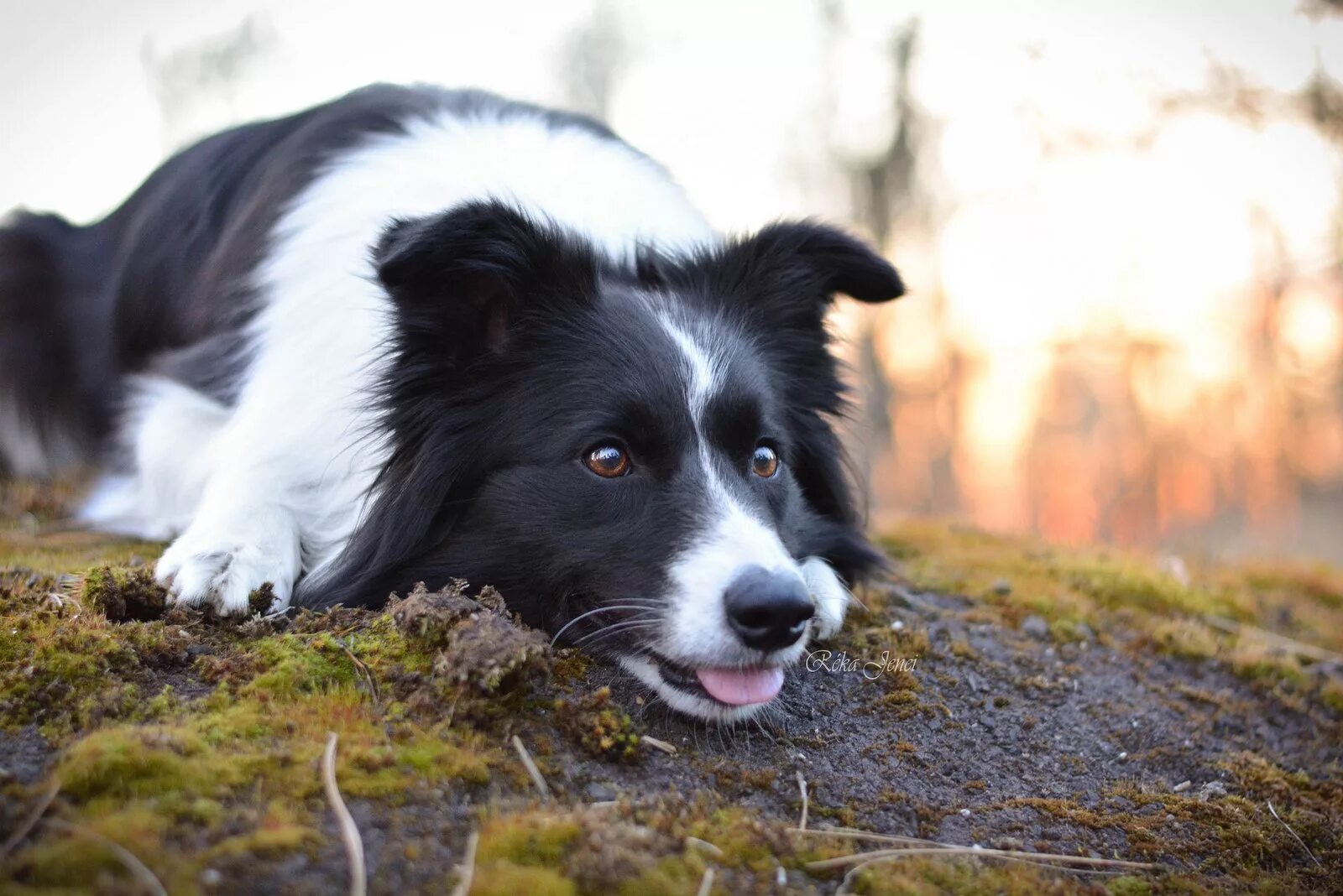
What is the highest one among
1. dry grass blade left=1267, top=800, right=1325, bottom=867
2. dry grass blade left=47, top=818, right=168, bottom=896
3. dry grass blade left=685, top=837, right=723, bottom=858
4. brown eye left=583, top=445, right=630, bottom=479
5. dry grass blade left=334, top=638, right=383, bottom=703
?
brown eye left=583, top=445, right=630, bottom=479

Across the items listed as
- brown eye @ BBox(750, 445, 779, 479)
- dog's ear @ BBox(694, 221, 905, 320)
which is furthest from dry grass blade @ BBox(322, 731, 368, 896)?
dog's ear @ BBox(694, 221, 905, 320)

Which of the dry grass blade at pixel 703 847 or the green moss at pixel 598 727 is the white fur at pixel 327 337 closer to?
the green moss at pixel 598 727

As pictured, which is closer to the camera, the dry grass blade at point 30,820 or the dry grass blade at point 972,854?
the dry grass blade at point 30,820

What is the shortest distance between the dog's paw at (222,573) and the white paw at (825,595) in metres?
1.84

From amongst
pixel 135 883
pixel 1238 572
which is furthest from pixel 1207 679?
pixel 135 883

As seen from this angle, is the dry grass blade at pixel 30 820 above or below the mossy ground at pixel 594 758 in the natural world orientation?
above

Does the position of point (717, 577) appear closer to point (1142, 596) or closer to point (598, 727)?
point (598, 727)

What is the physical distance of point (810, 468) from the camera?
434 cm

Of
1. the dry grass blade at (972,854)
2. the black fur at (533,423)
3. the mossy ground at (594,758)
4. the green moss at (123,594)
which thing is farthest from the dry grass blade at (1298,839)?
the green moss at (123,594)

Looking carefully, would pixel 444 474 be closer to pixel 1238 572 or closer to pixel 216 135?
pixel 216 135

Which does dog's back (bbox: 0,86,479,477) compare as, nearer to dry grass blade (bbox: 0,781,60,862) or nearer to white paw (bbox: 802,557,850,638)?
white paw (bbox: 802,557,850,638)

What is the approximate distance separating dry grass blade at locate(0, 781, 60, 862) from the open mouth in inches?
61.7

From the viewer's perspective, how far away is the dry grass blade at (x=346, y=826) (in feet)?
6.32

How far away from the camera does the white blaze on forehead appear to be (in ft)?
9.45
